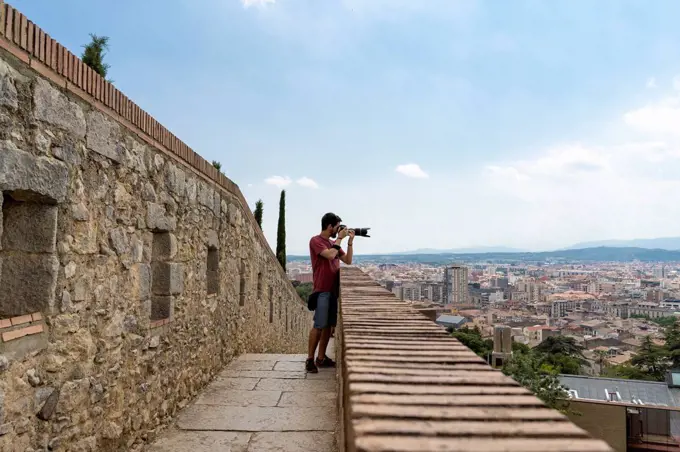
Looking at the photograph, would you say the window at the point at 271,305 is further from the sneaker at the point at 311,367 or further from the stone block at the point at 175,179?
the stone block at the point at 175,179

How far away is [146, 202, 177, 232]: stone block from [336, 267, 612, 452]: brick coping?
Answer: 82.8 inches

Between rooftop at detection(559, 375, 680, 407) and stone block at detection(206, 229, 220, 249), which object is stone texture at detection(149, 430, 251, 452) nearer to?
stone block at detection(206, 229, 220, 249)

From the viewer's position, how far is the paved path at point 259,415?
11.8 feet

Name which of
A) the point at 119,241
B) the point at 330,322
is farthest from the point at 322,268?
the point at 119,241

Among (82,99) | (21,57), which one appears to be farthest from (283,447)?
(21,57)

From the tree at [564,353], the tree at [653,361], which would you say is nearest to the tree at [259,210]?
the tree at [564,353]

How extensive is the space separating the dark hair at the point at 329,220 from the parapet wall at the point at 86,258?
4.06 ft

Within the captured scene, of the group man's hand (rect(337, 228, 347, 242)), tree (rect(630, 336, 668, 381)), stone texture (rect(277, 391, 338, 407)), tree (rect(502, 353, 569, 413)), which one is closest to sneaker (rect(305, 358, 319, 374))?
stone texture (rect(277, 391, 338, 407))

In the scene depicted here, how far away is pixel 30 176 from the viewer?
2.31m

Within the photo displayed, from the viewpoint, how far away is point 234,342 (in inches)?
254

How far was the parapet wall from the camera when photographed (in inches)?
89.9

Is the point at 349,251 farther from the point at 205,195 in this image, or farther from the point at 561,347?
the point at 561,347

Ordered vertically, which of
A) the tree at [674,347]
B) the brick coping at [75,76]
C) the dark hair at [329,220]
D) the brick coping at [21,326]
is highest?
the brick coping at [75,76]

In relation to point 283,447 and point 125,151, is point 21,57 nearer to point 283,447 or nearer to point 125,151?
point 125,151
